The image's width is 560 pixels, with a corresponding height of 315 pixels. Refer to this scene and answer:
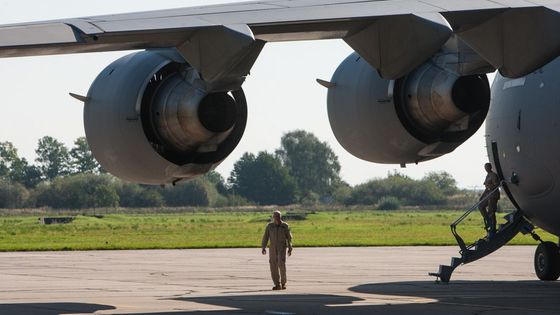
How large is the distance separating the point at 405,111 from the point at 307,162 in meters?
120

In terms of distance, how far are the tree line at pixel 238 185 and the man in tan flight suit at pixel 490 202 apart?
6690cm

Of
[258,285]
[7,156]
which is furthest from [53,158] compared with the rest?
[258,285]

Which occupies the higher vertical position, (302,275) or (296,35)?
(296,35)

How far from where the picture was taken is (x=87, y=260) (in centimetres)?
3291

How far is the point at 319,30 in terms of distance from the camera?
14328mm

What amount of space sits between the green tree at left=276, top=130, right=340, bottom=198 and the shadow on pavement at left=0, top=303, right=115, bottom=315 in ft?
376

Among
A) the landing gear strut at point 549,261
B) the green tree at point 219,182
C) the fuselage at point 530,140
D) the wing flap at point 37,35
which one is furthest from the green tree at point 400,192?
the wing flap at point 37,35

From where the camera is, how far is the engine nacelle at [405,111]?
18625 mm

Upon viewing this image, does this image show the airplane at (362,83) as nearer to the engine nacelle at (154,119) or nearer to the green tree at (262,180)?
the engine nacelle at (154,119)

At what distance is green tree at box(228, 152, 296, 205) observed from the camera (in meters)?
122

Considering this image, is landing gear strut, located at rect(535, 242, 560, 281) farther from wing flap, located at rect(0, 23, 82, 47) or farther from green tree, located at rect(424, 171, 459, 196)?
green tree, located at rect(424, 171, 459, 196)

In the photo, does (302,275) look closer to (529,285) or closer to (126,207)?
(529,285)

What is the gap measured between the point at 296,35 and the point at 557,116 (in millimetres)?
5298

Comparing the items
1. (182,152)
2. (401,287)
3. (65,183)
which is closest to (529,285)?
(401,287)
